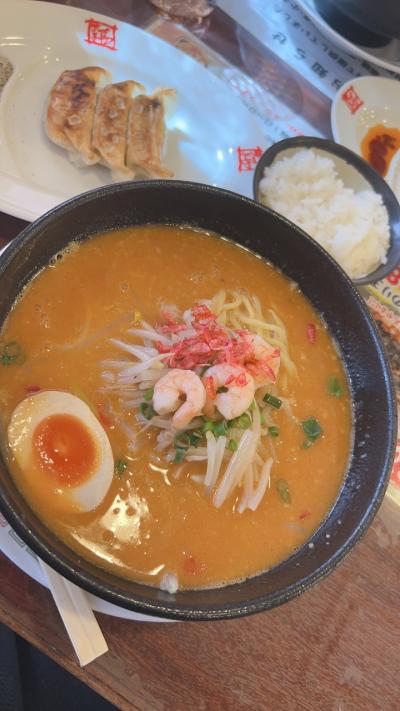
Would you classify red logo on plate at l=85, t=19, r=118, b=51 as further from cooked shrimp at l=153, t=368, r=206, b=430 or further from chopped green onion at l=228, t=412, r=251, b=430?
chopped green onion at l=228, t=412, r=251, b=430

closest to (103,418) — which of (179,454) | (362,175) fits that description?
(179,454)

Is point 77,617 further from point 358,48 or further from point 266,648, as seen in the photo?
point 358,48

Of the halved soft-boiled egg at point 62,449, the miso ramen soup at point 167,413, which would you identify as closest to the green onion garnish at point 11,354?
the miso ramen soup at point 167,413

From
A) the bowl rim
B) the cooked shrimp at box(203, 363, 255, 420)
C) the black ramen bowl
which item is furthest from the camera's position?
the bowl rim

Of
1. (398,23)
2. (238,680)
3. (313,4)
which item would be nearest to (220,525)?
(238,680)

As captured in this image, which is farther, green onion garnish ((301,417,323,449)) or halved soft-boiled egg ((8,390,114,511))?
green onion garnish ((301,417,323,449))

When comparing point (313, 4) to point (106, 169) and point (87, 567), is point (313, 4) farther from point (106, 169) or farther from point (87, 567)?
point (87, 567)

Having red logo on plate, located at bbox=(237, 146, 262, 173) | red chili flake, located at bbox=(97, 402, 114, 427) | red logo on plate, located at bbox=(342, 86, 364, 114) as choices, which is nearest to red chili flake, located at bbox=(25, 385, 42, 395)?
red chili flake, located at bbox=(97, 402, 114, 427)
